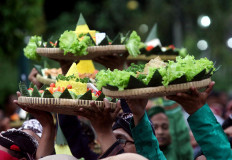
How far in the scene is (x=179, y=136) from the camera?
6.56 m

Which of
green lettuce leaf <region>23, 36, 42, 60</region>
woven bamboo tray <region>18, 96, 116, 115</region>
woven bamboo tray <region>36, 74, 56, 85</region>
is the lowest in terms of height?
woven bamboo tray <region>18, 96, 116, 115</region>

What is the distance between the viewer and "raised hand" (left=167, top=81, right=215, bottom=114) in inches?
125

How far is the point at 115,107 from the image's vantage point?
144 inches

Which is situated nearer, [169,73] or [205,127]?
[169,73]

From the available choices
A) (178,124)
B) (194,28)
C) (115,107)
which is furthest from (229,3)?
(115,107)

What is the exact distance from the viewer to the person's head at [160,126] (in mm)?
5918

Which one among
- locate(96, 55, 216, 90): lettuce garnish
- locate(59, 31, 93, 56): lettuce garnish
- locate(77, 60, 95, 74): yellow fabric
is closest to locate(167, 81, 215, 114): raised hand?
locate(96, 55, 216, 90): lettuce garnish

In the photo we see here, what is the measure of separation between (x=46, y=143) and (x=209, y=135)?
140cm

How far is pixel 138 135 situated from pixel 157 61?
586 mm

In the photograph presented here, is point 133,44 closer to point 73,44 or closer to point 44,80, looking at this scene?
point 73,44

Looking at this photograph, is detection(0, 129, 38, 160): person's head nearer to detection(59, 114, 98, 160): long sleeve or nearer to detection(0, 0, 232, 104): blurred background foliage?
detection(59, 114, 98, 160): long sleeve

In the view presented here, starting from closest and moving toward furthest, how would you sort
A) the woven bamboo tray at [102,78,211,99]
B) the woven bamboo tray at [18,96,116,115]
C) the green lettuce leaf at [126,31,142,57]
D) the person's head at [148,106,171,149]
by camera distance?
1. the woven bamboo tray at [102,78,211,99]
2. the woven bamboo tray at [18,96,116,115]
3. the green lettuce leaf at [126,31,142,57]
4. the person's head at [148,106,171,149]

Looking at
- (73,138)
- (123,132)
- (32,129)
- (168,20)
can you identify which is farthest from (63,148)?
(168,20)

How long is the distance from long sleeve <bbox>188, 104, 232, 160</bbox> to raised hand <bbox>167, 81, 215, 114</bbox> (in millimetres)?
33
